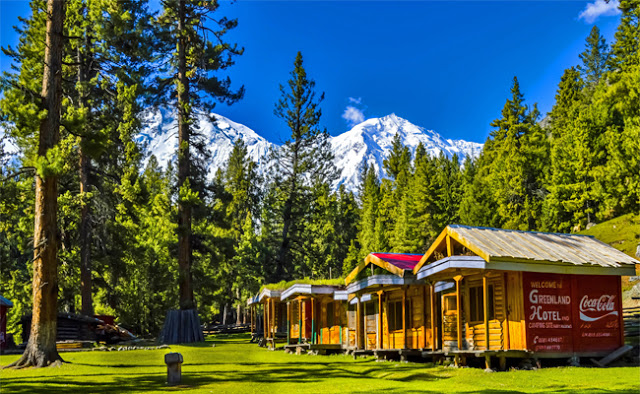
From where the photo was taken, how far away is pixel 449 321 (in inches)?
794

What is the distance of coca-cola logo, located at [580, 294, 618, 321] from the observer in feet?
59.2

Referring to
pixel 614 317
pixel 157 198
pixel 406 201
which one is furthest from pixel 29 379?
pixel 406 201

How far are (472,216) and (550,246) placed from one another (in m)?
39.2

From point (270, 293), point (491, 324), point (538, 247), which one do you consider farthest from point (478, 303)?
point (270, 293)

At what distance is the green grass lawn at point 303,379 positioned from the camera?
12844 millimetres

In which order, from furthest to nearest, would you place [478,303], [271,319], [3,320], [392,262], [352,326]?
[271,319]
[3,320]
[352,326]
[392,262]
[478,303]

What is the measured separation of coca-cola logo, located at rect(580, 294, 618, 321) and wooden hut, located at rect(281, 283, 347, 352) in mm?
11889

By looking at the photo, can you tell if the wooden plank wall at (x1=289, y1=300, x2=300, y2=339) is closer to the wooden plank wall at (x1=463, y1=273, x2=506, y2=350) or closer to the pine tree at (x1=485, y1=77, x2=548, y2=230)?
the wooden plank wall at (x1=463, y1=273, x2=506, y2=350)

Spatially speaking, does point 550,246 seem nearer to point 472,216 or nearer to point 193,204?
point 193,204

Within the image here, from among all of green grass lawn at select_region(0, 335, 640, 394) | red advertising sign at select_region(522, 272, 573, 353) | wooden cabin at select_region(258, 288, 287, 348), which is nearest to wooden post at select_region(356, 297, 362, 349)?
green grass lawn at select_region(0, 335, 640, 394)

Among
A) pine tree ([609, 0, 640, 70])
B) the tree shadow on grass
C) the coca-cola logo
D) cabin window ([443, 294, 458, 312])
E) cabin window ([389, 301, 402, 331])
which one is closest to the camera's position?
the tree shadow on grass

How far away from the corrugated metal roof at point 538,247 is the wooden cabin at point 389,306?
3.79m

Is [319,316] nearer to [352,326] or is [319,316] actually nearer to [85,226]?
[352,326]

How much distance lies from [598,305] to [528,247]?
2.78 meters
